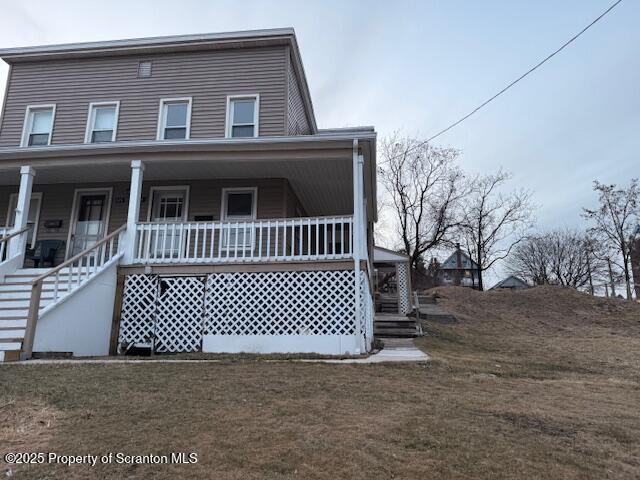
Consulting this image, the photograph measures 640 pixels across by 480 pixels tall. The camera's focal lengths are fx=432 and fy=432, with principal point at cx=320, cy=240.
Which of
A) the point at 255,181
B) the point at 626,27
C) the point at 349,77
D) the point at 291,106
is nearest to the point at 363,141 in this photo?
the point at 255,181

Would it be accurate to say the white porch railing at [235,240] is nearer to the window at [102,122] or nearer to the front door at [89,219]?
the front door at [89,219]

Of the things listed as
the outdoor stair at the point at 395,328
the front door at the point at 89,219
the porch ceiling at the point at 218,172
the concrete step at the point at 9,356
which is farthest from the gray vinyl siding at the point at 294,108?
the concrete step at the point at 9,356

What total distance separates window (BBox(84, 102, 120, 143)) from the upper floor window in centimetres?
114

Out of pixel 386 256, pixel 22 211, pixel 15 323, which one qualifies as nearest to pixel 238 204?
pixel 22 211

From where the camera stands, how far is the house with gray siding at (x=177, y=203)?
8156 mm

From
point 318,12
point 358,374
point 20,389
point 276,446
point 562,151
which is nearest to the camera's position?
point 276,446

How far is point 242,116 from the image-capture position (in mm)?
11883

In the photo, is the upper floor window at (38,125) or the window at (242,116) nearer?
the window at (242,116)

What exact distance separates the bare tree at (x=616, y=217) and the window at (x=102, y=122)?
3426 cm

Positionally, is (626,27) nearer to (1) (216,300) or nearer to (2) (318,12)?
(2) (318,12)

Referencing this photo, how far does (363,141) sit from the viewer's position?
866cm

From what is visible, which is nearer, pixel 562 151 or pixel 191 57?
pixel 191 57

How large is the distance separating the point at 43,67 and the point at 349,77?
1034 cm

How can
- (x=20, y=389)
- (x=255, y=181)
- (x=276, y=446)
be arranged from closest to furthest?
1. (x=276, y=446)
2. (x=20, y=389)
3. (x=255, y=181)
